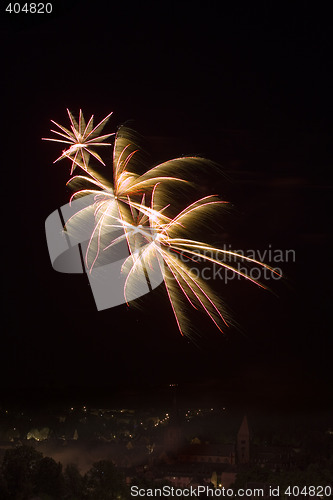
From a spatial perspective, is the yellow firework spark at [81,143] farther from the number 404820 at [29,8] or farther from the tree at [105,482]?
the tree at [105,482]

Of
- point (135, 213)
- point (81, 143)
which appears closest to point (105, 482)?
→ point (135, 213)

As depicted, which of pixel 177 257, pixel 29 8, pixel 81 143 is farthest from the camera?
pixel 29 8

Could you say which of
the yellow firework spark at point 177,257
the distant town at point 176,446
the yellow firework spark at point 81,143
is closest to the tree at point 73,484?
the distant town at point 176,446

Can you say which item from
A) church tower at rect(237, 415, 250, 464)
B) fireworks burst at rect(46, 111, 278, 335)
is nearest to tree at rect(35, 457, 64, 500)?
church tower at rect(237, 415, 250, 464)

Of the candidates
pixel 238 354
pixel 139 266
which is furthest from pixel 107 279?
pixel 238 354

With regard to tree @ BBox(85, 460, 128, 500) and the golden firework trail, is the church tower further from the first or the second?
the golden firework trail

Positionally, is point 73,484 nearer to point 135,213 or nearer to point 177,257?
point 177,257

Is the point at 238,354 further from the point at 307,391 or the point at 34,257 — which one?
the point at 34,257
